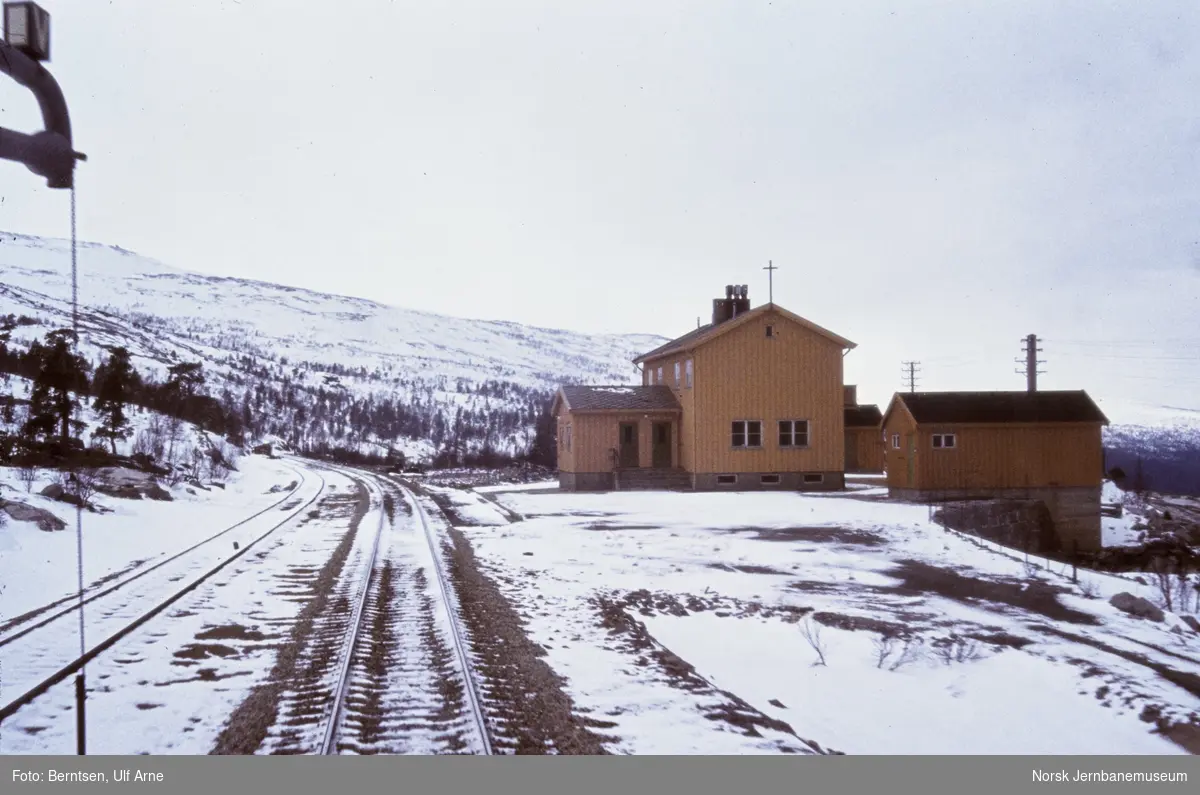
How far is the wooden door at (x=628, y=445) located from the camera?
3050 cm

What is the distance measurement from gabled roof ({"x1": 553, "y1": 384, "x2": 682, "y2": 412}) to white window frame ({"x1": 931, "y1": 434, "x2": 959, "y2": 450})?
29.1ft

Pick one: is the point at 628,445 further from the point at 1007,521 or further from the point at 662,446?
the point at 1007,521

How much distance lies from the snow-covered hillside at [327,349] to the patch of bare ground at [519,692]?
5.39 metres

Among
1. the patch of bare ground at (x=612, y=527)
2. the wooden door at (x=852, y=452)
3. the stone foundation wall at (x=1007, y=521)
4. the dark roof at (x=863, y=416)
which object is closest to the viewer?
the patch of bare ground at (x=612, y=527)

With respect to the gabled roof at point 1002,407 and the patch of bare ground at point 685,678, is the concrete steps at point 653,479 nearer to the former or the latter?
the gabled roof at point 1002,407

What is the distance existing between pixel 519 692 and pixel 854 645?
11.6 feet

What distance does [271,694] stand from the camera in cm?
614

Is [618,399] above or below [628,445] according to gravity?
above

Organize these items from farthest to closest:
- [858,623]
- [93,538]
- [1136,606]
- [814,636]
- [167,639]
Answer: [93,538] < [1136,606] < [858,623] < [814,636] < [167,639]

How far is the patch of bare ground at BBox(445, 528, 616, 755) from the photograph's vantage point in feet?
17.2

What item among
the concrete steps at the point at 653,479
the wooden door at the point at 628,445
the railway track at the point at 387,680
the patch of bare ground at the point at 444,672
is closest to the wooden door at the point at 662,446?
the concrete steps at the point at 653,479

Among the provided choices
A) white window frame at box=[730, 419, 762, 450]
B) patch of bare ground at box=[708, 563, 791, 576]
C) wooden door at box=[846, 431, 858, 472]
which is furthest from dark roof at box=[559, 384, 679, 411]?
patch of bare ground at box=[708, 563, 791, 576]

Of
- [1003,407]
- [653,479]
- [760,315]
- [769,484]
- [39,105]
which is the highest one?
[760,315]

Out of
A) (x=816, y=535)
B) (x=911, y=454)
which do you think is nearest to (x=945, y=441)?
(x=911, y=454)
